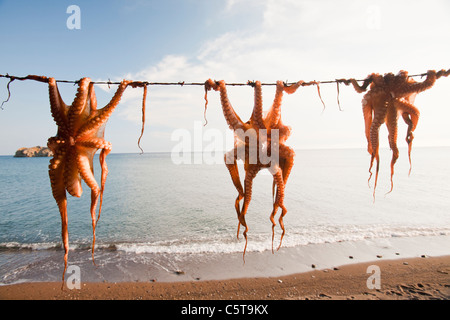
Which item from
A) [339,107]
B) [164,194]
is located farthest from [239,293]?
[164,194]

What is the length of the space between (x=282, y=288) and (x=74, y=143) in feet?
26.3

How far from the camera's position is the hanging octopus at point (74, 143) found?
10.6 feet

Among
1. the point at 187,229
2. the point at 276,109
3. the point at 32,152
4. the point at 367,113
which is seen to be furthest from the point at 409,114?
the point at 32,152

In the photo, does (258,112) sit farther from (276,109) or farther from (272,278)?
(272,278)

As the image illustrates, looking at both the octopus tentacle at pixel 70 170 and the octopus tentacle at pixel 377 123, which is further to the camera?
the octopus tentacle at pixel 377 123

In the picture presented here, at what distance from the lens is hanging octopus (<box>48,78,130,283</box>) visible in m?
3.23

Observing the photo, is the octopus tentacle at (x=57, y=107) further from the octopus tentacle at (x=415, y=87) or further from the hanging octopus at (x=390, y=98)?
the octopus tentacle at (x=415, y=87)

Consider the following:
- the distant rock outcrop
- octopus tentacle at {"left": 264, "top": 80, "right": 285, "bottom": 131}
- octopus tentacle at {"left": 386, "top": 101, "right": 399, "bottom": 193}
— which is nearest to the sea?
octopus tentacle at {"left": 386, "top": 101, "right": 399, "bottom": 193}

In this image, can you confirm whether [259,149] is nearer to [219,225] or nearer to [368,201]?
[219,225]

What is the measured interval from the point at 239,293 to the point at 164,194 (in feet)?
70.0

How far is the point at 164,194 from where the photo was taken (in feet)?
91.5

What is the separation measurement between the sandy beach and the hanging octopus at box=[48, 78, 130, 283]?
5.99 meters

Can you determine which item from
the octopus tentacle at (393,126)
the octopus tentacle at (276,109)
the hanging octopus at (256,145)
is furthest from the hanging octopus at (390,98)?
the hanging octopus at (256,145)

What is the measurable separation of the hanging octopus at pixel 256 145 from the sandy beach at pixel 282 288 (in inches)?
228
